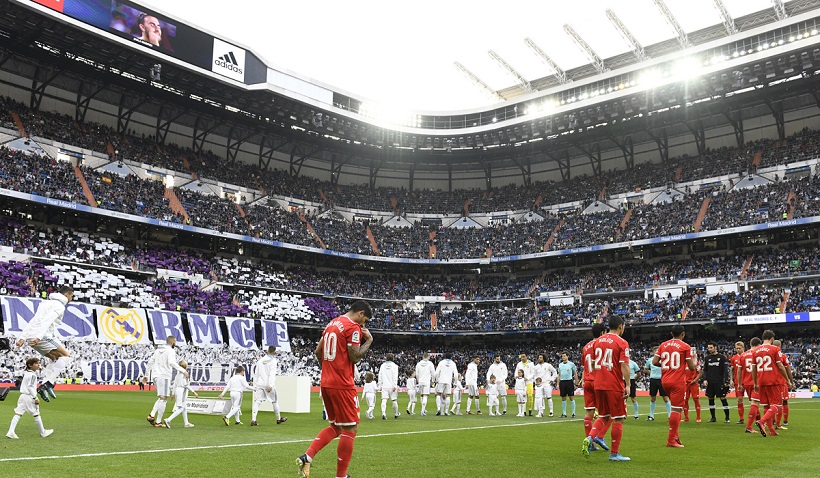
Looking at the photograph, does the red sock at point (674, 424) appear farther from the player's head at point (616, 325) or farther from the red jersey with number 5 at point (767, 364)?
the red jersey with number 5 at point (767, 364)

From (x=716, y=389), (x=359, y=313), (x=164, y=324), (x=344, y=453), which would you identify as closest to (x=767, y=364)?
(x=716, y=389)

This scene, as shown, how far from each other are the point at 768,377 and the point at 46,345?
49.5 ft

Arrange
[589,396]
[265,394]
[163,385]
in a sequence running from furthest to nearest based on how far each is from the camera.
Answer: [265,394] < [163,385] < [589,396]

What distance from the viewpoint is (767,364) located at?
15.4 m

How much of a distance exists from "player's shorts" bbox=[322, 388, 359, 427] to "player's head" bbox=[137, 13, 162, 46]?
44057 mm

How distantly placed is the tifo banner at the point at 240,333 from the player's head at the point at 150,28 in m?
20.3

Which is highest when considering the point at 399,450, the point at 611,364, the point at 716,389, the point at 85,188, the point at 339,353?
the point at 85,188

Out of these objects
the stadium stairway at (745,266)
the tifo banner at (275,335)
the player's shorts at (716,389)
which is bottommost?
the player's shorts at (716,389)

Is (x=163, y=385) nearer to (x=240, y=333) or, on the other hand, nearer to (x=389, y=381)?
(x=389, y=381)

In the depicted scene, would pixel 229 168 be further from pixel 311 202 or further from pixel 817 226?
pixel 817 226

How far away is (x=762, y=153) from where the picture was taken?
58.9 meters

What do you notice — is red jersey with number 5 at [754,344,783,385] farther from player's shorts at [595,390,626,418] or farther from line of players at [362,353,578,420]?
line of players at [362,353,578,420]

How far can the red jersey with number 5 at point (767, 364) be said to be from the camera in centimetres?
1526

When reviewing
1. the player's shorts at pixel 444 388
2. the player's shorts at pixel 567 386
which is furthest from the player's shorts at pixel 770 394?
the player's shorts at pixel 444 388
